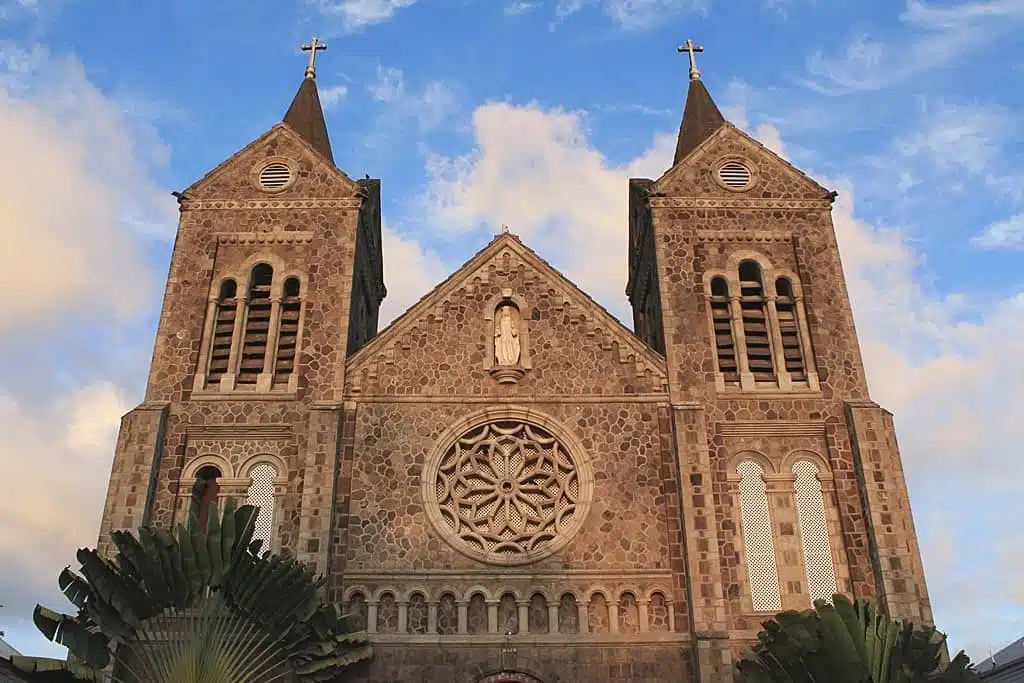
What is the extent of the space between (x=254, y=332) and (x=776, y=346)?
11.8 metres

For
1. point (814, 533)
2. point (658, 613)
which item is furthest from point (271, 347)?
point (814, 533)

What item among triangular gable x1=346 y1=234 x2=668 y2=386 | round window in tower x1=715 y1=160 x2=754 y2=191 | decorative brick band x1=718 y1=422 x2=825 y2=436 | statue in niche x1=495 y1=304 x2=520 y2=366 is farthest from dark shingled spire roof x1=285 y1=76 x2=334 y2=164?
decorative brick band x1=718 y1=422 x2=825 y2=436

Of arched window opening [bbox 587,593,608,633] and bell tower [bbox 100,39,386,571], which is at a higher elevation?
bell tower [bbox 100,39,386,571]

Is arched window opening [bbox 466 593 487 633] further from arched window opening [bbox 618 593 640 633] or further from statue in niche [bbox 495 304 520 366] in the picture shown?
statue in niche [bbox 495 304 520 366]

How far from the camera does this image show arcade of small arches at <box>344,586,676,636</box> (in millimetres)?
18219

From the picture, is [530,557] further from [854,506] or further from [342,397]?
[854,506]

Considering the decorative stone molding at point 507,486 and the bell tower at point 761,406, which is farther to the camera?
the decorative stone molding at point 507,486

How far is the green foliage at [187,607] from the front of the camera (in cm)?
1542

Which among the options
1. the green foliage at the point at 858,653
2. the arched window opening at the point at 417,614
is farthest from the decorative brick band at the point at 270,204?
the green foliage at the point at 858,653

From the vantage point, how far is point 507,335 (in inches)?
842

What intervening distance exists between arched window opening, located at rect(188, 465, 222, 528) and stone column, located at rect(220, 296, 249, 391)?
191 centimetres

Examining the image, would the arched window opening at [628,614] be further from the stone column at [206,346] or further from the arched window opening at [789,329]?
the stone column at [206,346]

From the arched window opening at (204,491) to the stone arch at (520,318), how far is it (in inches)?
241

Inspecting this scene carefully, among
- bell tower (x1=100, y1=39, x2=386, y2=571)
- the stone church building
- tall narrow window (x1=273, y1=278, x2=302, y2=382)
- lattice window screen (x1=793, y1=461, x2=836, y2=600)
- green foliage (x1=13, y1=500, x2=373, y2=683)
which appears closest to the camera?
green foliage (x1=13, y1=500, x2=373, y2=683)
